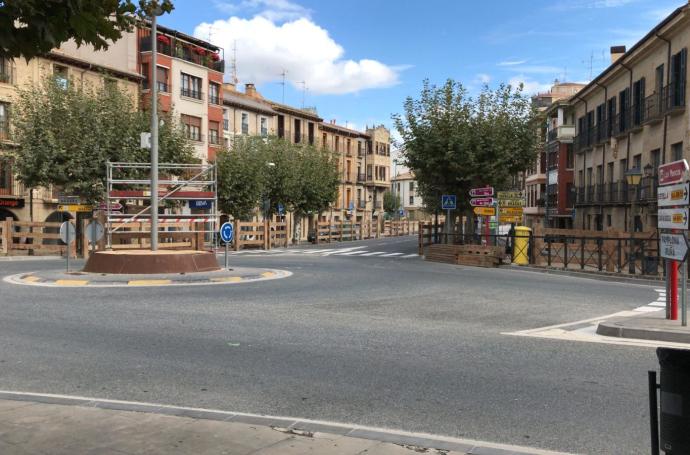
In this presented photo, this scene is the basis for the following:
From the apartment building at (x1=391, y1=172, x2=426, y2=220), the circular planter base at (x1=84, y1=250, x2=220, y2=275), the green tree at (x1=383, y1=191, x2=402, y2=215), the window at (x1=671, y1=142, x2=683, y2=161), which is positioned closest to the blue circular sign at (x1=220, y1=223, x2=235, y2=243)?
the circular planter base at (x1=84, y1=250, x2=220, y2=275)

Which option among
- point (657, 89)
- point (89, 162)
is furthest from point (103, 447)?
point (657, 89)

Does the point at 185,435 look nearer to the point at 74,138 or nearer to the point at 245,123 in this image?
the point at 74,138

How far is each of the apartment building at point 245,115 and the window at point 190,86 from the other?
14.6ft

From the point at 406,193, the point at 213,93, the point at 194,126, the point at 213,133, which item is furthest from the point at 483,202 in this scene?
the point at 406,193

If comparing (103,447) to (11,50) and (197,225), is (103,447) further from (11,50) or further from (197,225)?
(197,225)

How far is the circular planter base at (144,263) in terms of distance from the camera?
16.5m

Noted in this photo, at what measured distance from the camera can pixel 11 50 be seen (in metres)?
4.04

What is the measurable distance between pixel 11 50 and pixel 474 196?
79.8ft

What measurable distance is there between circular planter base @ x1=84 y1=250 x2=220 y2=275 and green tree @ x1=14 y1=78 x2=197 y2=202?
12.3m

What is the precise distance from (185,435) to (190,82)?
45753 mm

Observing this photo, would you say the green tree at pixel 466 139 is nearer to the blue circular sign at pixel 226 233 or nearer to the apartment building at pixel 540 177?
the blue circular sign at pixel 226 233

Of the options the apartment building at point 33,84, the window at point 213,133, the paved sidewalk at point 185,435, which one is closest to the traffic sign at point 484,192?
the apartment building at point 33,84

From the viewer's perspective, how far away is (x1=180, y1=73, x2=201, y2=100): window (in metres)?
46.5

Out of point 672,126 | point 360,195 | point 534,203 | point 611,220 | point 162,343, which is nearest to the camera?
point 162,343
